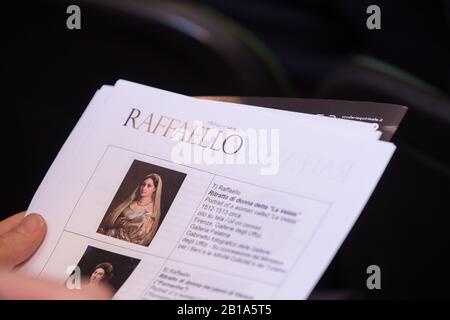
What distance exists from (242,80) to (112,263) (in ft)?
1.58

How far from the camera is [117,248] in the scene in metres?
0.64

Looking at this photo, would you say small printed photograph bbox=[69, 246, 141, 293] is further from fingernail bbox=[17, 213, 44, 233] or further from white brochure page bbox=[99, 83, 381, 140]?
white brochure page bbox=[99, 83, 381, 140]

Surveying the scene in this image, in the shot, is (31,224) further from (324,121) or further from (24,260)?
(324,121)

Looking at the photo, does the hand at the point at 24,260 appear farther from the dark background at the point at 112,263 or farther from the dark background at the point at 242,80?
the dark background at the point at 242,80

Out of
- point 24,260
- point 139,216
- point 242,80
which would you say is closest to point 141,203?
point 139,216

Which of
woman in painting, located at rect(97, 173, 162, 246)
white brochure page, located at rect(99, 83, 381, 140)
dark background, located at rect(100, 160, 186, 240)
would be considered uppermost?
white brochure page, located at rect(99, 83, 381, 140)

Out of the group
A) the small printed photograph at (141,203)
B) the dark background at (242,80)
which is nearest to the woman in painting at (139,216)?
the small printed photograph at (141,203)

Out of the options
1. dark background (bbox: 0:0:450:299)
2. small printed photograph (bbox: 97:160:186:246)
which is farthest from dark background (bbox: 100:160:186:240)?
dark background (bbox: 0:0:450:299)

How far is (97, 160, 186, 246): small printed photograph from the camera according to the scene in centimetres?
65

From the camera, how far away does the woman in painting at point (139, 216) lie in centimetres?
64

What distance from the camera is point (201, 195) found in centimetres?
64

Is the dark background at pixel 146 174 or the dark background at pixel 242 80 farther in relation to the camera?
the dark background at pixel 242 80
